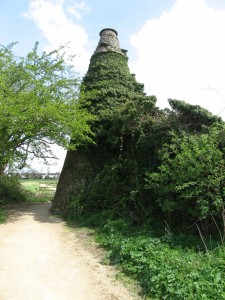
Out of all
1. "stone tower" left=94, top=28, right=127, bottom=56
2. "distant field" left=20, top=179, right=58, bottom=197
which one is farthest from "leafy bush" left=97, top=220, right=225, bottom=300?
"distant field" left=20, top=179, right=58, bottom=197

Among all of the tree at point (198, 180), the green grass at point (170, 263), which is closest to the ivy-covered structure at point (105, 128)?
the tree at point (198, 180)

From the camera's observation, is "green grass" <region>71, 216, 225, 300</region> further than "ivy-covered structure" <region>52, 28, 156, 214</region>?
No

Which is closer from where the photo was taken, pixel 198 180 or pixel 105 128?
pixel 198 180

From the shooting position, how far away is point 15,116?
30.2 feet

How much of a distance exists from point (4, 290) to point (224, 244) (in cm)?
471

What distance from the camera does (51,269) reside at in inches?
221

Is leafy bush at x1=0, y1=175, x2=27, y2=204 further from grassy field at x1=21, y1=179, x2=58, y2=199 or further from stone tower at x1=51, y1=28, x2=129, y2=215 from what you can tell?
stone tower at x1=51, y1=28, x2=129, y2=215

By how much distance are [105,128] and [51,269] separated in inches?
295

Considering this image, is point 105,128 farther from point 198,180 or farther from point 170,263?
point 170,263

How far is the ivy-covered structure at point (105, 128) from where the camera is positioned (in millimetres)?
10758

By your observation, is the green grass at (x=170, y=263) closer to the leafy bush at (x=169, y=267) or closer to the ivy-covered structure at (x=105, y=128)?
the leafy bush at (x=169, y=267)

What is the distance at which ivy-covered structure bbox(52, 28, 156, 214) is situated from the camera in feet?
35.3

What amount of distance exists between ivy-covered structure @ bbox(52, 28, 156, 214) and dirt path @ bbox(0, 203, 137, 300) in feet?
10.0

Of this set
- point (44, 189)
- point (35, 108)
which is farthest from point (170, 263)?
point (44, 189)
